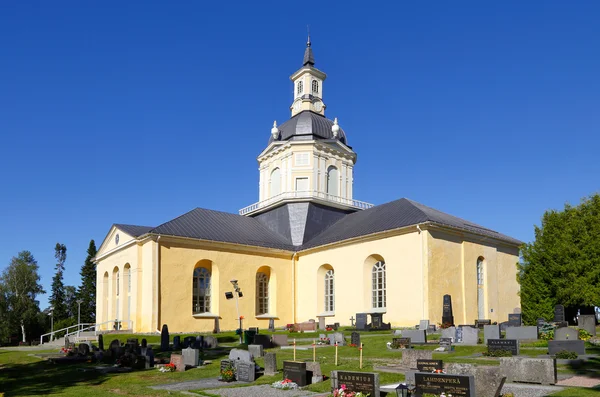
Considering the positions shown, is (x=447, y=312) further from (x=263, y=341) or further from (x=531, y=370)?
(x=531, y=370)

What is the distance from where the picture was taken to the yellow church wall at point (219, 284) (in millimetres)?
32656

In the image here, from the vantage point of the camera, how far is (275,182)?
143 feet

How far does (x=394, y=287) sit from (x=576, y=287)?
11848 millimetres

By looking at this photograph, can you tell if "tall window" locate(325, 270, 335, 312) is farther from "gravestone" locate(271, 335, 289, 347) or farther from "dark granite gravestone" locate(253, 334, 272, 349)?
"dark granite gravestone" locate(253, 334, 272, 349)

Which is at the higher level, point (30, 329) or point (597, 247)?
point (597, 247)

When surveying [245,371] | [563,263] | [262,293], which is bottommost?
[245,371]

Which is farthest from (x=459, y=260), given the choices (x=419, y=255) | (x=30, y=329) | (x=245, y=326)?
(x=30, y=329)

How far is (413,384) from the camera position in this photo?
36.1 ft

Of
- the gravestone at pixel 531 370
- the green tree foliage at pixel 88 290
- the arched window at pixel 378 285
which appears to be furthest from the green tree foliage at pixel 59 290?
the gravestone at pixel 531 370

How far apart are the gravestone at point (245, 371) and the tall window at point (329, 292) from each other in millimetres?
20969

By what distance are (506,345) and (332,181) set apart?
2657cm

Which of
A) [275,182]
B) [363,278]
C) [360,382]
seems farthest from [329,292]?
[360,382]

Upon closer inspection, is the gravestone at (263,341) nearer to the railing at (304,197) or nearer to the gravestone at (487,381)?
the gravestone at (487,381)

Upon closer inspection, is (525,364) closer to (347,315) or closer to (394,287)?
(394,287)
